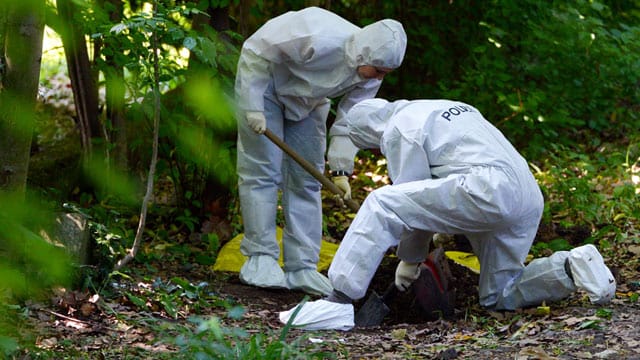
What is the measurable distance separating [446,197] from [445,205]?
36 millimetres

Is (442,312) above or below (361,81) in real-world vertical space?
below

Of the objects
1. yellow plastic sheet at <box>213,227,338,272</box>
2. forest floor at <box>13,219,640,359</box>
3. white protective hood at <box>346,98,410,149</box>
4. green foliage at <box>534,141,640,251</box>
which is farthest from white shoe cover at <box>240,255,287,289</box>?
green foliage at <box>534,141,640,251</box>

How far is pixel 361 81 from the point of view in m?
4.84

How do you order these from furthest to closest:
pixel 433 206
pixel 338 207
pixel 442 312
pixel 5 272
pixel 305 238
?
1. pixel 338 207
2. pixel 305 238
3. pixel 442 312
4. pixel 433 206
5. pixel 5 272

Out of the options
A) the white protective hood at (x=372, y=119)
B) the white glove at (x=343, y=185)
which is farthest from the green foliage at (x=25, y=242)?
the white glove at (x=343, y=185)

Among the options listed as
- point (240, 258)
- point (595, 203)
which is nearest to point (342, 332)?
point (240, 258)

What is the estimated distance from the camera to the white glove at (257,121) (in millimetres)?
4824

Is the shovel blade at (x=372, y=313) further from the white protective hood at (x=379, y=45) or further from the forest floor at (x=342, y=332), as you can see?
the white protective hood at (x=379, y=45)

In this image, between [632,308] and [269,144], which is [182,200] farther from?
[632,308]

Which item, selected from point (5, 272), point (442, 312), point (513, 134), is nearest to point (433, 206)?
point (442, 312)

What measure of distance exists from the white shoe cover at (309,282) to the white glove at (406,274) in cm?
58

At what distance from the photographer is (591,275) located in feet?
13.0

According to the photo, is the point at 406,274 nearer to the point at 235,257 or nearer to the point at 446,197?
the point at 446,197

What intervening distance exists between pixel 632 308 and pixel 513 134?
3.86 metres
